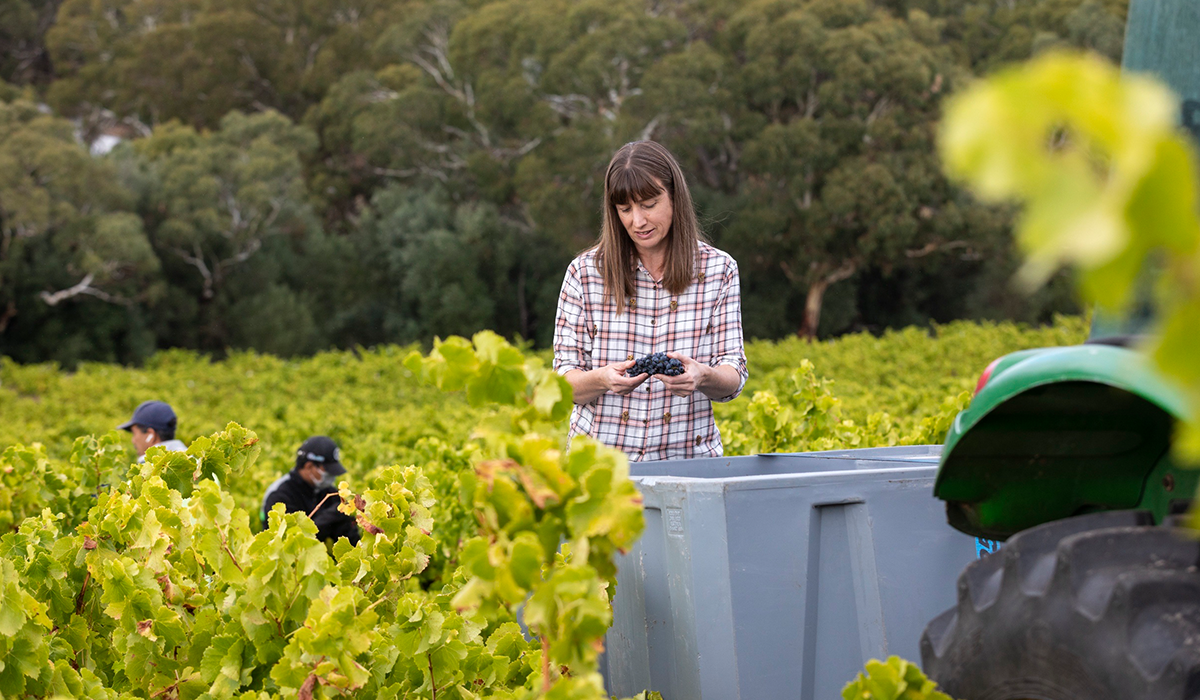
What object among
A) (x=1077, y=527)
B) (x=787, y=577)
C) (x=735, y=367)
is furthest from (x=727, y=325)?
(x=1077, y=527)

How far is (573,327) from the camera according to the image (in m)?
3.56

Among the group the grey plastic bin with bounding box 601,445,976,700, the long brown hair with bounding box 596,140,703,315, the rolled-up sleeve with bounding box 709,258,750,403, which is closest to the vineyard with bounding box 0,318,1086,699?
the grey plastic bin with bounding box 601,445,976,700

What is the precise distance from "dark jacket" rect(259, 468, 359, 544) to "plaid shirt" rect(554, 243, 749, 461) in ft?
9.71

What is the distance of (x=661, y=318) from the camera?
3.50m

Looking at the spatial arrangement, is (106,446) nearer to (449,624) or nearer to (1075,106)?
(449,624)

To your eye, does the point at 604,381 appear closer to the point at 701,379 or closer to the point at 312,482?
the point at 701,379

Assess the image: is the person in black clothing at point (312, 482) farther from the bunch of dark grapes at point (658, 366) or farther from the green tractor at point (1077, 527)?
the green tractor at point (1077, 527)

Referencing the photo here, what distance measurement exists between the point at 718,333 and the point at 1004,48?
38.2 metres

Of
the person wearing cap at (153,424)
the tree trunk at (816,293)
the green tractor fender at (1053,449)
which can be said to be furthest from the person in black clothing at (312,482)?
the tree trunk at (816,293)

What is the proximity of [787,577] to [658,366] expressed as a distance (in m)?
0.88

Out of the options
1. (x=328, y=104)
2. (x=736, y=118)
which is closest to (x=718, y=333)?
(x=736, y=118)

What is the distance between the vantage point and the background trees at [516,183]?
3078cm

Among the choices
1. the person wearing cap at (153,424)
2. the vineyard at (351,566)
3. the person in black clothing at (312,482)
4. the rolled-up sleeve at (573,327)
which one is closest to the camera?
the vineyard at (351,566)

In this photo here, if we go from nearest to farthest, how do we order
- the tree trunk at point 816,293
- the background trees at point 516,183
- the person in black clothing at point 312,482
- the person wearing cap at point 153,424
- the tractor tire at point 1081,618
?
the tractor tire at point 1081,618
the person wearing cap at point 153,424
the person in black clothing at point 312,482
the background trees at point 516,183
the tree trunk at point 816,293
